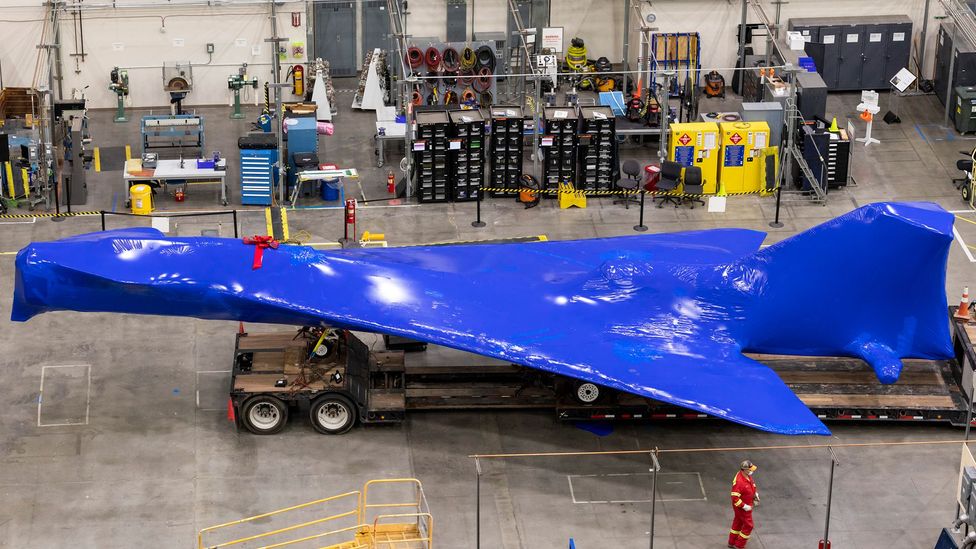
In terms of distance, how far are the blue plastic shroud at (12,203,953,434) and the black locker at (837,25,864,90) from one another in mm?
18530

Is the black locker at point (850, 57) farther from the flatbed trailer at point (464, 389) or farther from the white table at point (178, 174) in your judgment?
the white table at point (178, 174)

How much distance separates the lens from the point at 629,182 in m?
40.7

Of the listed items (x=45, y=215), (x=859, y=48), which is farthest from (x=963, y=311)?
(x=45, y=215)

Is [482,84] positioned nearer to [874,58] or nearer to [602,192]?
[602,192]

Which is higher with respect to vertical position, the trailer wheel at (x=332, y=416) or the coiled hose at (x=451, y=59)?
the coiled hose at (x=451, y=59)

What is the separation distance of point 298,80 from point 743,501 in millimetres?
24595

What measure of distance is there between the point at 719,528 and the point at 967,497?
4.19m

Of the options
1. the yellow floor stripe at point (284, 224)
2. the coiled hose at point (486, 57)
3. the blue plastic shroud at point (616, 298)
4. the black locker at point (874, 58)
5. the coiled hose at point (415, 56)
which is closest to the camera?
the blue plastic shroud at point (616, 298)

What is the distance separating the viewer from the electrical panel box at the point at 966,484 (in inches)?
984

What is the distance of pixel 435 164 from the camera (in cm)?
4019

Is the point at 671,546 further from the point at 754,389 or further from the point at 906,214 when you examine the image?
the point at 906,214

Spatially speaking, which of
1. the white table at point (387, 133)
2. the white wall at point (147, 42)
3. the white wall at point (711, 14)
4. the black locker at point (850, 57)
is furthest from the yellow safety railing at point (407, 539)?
the black locker at point (850, 57)

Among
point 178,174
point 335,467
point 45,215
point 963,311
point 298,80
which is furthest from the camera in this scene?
point 298,80

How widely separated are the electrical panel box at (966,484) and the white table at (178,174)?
2103 cm
